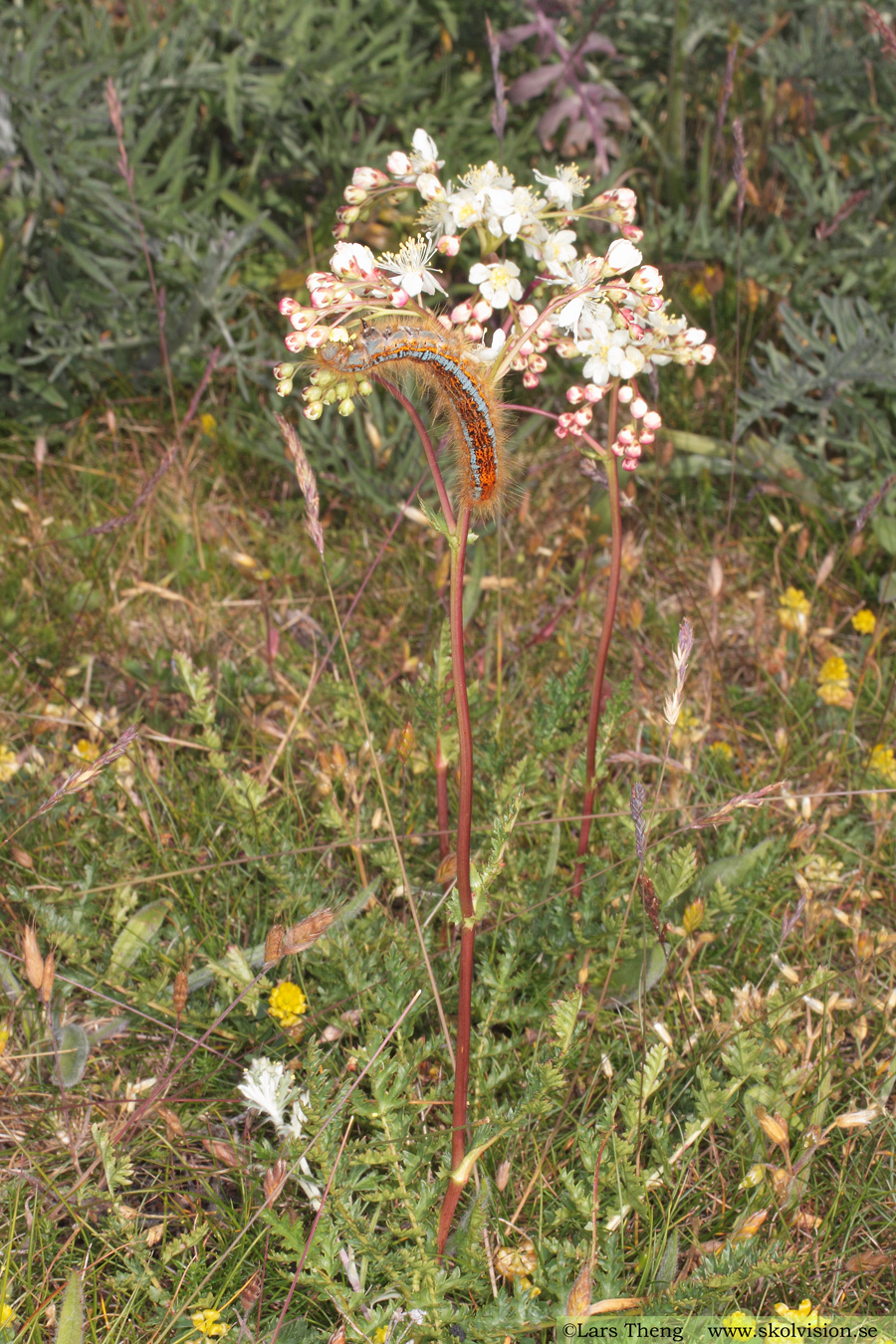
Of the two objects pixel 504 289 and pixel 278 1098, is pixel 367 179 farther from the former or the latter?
pixel 278 1098

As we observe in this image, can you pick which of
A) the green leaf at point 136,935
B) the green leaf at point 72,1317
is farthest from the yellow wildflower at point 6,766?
the green leaf at point 72,1317

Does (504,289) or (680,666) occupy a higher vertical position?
(504,289)

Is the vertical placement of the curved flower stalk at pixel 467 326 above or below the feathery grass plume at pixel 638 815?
above

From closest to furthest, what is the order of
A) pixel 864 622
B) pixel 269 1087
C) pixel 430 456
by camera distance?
1. pixel 430 456
2. pixel 269 1087
3. pixel 864 622

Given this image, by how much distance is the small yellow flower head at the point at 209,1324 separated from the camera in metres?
1.51

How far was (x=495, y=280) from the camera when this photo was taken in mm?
1461

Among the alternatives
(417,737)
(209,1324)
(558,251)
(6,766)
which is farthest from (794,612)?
(209,1324)

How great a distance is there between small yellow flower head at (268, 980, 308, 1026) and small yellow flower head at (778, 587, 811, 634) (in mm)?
1546

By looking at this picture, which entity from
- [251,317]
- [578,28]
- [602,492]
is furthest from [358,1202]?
[578,28]

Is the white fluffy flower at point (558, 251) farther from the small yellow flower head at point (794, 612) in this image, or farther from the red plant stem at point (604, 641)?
the small yellow flower head at point (794, 612)

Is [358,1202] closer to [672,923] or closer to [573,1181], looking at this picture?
[573,1181]

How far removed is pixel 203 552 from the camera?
299 cm

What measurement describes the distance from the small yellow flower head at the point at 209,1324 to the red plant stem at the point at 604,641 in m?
0.90

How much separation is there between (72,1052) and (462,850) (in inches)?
35.7
